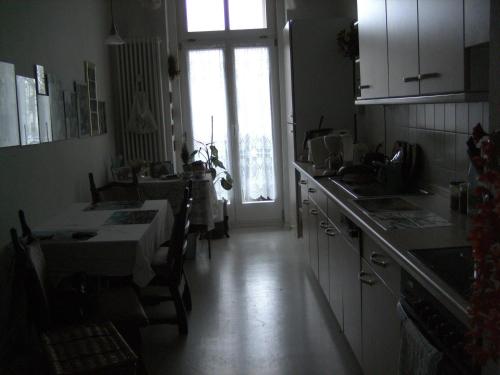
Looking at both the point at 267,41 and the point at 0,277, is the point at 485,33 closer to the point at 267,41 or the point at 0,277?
the point at 0,277

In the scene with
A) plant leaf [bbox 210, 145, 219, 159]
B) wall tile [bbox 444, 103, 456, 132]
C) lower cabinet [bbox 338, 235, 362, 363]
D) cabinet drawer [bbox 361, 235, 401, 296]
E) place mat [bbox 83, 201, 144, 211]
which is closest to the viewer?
cabinet drawer [bbox 361, 235, 401, 296]

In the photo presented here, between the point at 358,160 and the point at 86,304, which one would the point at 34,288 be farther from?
the point at 358,160

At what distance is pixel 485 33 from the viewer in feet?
6.32

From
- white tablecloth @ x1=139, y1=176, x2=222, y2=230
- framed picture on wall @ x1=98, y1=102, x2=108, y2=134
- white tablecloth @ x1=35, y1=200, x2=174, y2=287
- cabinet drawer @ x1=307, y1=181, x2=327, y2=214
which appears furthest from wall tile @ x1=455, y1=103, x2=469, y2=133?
framed picture on wall @ x1=98, y1=102, x2=108, y2=134

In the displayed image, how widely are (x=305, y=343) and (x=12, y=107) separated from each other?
2228mm

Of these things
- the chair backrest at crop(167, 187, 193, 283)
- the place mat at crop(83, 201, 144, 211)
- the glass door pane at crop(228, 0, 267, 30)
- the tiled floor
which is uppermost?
the glass door pane at crop(228, 0, 267, 30)

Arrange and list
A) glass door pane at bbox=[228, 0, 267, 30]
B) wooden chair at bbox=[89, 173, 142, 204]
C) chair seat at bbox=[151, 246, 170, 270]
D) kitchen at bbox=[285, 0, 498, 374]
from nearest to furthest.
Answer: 1. kitchen at bbox=[285, 0, 498, 374]
2. chair seat at bbox=[151, 246, 170, 270]
3. wooden chair at bbox=[89, 173, 142, 204]
4. glass door pane at bbox=[228, 0, 267, 30]

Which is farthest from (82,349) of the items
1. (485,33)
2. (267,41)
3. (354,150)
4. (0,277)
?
(267,41)

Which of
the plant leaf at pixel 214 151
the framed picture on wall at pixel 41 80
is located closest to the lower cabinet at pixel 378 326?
the framed picture on wall at pixel 41 80

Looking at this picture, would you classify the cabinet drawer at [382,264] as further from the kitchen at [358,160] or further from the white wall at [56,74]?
the white wall at [56,74]

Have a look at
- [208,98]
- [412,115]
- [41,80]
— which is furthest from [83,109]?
[412,115]

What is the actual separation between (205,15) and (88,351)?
5.07 meters

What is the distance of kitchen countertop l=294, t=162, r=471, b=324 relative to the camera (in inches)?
61.1

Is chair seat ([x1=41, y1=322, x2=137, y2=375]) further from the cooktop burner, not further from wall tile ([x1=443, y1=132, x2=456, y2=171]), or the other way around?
wall tile ([x1=443, y1=132, x2=456, y2=171])
